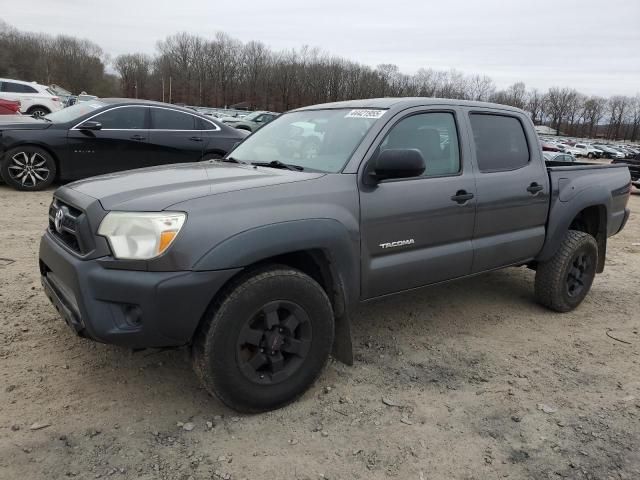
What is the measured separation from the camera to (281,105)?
9606 cm

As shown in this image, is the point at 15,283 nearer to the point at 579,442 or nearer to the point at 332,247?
the point at 332,247

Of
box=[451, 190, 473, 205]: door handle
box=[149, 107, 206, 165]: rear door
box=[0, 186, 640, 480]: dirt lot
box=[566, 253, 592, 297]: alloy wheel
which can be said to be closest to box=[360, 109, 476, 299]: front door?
box=[451, 190, 473, 205]: door handle

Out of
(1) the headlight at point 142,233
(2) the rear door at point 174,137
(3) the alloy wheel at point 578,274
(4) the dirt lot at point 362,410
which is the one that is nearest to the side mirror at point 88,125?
(2) the rear door at point 174,137

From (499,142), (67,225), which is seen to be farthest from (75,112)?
(499,142)

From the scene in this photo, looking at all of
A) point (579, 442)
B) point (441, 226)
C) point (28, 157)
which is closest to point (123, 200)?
point (441, 226)

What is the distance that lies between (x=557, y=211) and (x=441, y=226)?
5.00 ft

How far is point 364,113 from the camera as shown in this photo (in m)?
3.62

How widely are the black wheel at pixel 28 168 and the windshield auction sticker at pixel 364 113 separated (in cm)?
625

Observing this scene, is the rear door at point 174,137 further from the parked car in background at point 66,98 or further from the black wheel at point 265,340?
the parked car in background at point 66,98

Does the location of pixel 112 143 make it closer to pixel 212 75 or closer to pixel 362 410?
pixel 362 410

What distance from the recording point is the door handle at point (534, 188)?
14.0ft

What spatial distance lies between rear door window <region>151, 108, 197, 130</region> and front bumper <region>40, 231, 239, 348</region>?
6.66m

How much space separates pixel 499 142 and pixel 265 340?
259 centimetres

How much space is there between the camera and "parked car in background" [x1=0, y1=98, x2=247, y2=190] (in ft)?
26.3
